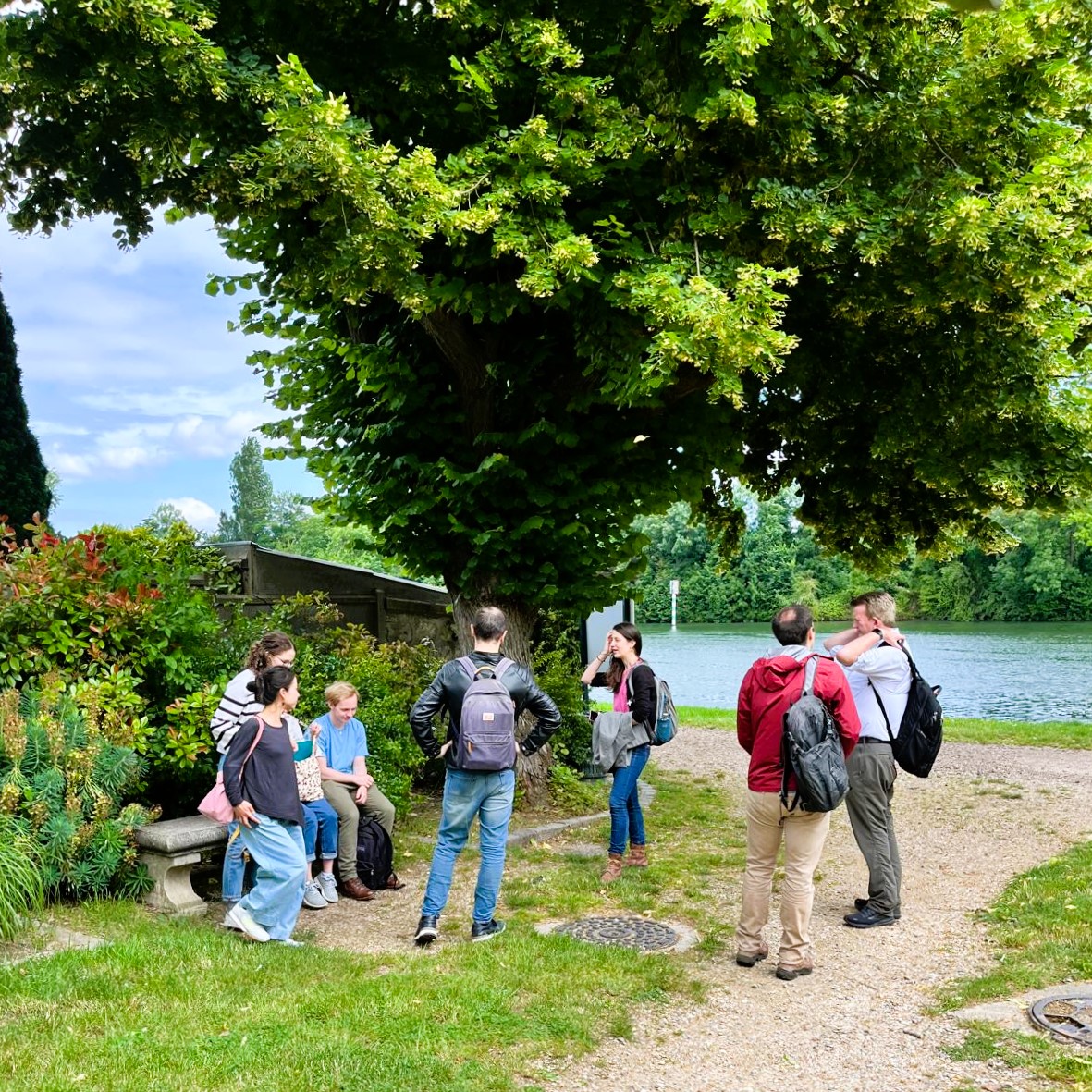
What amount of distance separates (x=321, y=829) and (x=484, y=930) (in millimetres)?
1572

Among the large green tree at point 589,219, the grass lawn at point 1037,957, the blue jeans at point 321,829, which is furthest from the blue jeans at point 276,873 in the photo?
the large green tree at point 589,219

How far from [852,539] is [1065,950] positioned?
7650 millimetres

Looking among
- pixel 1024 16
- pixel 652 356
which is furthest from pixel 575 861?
pixel 1024 16

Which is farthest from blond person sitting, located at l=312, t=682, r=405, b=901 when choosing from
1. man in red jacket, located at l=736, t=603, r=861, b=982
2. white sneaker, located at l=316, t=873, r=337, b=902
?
man in red jacket, located at l=736, t=603, r=861, b=982

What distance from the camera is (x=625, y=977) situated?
5074mm

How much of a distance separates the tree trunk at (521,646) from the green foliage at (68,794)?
154 inches

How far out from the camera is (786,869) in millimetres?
5211

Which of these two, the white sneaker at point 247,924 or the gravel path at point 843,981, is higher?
the white sneaker at point 247,924

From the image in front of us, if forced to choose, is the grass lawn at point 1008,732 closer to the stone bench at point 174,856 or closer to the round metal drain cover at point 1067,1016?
the round metal drain cover at point 1067,1016

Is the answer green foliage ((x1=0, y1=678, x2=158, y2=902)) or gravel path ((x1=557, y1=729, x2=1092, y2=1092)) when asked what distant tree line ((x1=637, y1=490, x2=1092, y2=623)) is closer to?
gravel path ((x1=557, y1=729, x2=1092, y2=1092))

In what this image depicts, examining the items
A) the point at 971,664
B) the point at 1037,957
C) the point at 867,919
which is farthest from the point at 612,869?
the point at 971,664

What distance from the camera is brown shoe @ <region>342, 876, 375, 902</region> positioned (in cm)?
671

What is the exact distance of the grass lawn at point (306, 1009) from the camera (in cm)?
380

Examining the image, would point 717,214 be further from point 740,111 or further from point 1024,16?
point 1024,16
